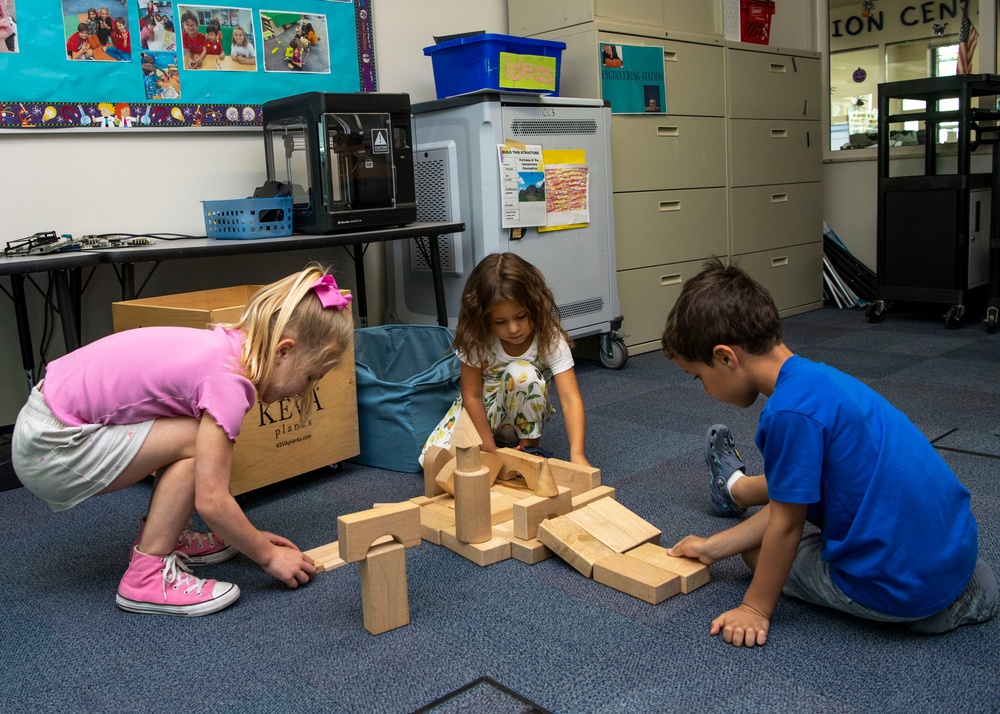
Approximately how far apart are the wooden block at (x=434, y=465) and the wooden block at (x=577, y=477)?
230mm

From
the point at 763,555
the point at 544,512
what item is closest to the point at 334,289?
the point at 544,512

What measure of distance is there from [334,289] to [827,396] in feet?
2.72

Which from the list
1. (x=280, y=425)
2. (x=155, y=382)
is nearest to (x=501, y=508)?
(x=280, y=425)

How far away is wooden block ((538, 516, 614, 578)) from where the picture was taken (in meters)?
1.55

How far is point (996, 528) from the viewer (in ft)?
5.48

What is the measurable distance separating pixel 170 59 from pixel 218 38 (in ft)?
0.57

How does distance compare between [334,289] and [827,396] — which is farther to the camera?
[334,289]

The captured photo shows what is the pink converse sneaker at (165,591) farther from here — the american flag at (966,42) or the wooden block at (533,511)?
the american flag at (966,42)

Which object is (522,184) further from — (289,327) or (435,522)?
(289,327)

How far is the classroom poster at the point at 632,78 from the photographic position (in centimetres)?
331

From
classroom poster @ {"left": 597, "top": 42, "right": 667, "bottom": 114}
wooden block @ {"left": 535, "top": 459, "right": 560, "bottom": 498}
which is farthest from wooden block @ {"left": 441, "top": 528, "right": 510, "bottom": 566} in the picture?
classroom poster @ {"left": 597, "top": 42, "right": 667, "bottom": 114}

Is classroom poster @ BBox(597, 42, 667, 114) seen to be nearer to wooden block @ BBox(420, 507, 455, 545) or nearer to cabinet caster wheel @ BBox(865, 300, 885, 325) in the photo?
cabinet caster wheel @ BBox(865, 300, 885, 325)

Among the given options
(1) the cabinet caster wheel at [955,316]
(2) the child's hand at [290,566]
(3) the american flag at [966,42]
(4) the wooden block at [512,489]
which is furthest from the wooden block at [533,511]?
(3) the american flag at [966,42]

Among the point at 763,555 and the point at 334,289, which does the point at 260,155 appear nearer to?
the point at 334,289
